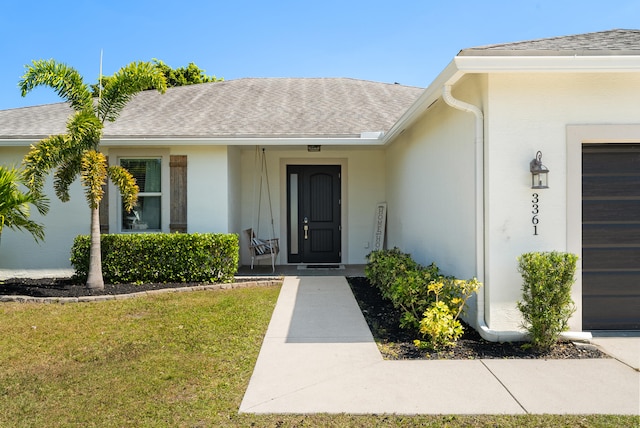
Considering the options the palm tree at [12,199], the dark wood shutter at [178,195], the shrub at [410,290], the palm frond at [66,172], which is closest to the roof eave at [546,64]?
the shrub at [410,290]

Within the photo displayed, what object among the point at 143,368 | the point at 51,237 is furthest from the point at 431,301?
the point at 51,237

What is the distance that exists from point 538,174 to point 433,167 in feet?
6.98

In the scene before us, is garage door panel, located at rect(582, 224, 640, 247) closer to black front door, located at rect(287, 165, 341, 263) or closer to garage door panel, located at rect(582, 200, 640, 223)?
garage door panel, located at rect(582, 200, 640, 223)

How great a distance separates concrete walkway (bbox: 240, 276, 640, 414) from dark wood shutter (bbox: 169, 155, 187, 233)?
4411mm

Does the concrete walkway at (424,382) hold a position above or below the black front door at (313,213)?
below

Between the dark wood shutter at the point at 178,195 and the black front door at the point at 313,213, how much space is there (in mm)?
2832

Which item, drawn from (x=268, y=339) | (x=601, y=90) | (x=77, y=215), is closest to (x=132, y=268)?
(x=77, y=215)

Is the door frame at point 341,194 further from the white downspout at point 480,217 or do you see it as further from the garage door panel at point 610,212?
the garage door panel at point 610,212

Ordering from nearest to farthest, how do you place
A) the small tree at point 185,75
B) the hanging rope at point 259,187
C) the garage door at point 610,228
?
the garage door at point 610,228 < the hanging rope at point 259,187 < the small tree at point 185,75

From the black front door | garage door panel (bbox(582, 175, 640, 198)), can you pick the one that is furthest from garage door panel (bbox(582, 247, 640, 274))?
the black front door

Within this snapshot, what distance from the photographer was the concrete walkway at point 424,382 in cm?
307

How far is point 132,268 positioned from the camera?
7703 mm

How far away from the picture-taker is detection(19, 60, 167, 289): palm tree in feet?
21.4

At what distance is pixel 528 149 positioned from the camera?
14.8ft
